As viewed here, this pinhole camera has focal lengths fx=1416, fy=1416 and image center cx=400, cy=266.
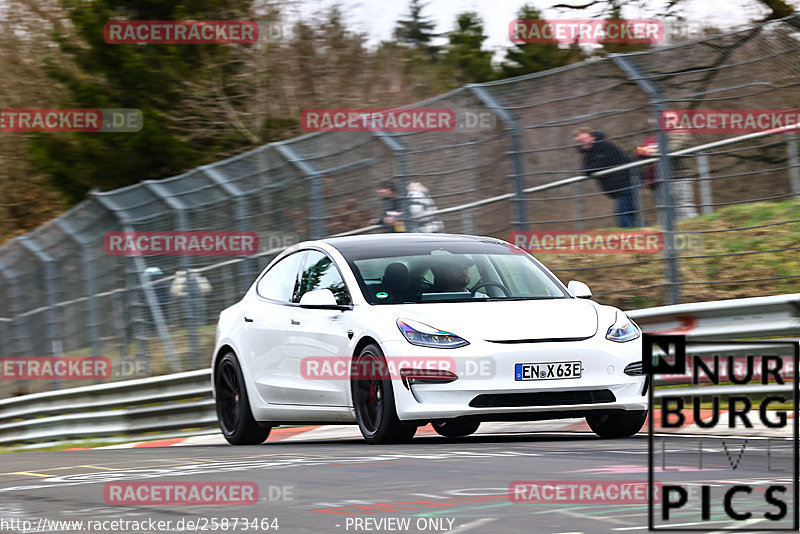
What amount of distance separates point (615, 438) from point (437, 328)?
135 cm

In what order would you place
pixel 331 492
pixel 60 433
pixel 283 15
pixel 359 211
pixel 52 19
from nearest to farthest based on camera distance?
pixel 331 492, pixel 359 211, pixel 60 433, pixel 283 15, pixel 52 19

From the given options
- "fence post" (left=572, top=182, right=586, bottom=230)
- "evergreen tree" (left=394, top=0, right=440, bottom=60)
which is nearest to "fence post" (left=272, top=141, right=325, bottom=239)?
"fence post" (left=572, top=182, right=586, bottom=230)

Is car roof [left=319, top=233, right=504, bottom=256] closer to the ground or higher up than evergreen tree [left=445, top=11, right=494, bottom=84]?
higher up

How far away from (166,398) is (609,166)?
216 inches

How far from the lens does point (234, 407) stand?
11.1m

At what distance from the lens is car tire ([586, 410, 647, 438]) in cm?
891

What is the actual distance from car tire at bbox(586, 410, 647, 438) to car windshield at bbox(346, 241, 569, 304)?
945 millimetres

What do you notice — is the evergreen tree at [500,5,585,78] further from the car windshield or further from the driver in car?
the driver in car

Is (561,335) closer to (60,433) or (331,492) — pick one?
(331,492)

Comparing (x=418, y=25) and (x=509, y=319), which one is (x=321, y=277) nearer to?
(x=509, y=319)

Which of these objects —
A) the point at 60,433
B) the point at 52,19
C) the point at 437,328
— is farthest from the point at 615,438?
the point at 52,19

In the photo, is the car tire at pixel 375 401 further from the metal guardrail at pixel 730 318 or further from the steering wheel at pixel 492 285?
the metal guardrail at pixel 730 318

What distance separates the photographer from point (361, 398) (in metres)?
9.03

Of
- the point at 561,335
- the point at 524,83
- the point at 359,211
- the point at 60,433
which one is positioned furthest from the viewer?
the point at 60,433
